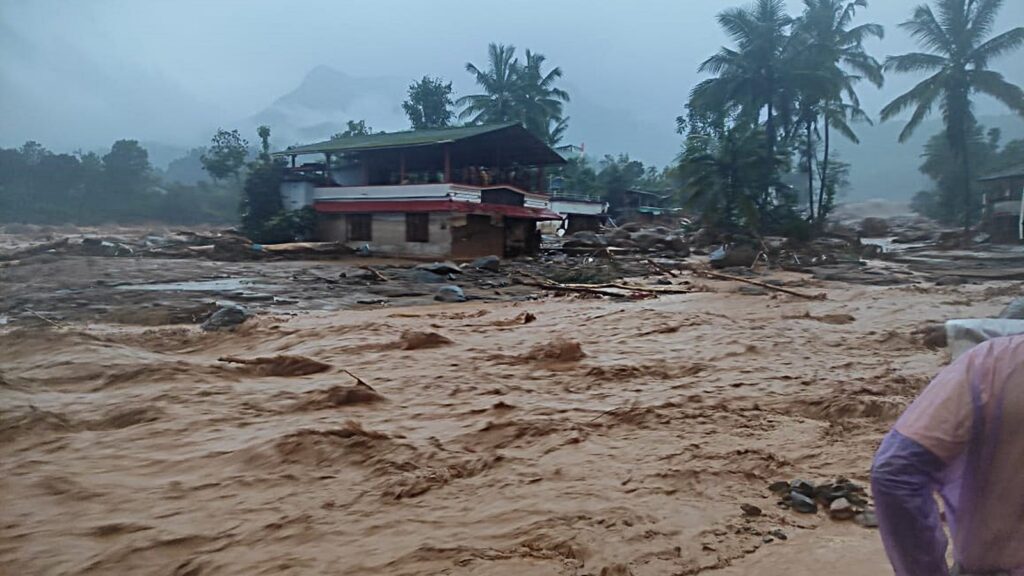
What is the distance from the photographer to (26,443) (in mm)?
4160

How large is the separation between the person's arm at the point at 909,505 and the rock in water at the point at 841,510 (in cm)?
194

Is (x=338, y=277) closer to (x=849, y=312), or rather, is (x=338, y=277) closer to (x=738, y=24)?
(x=849, y=312)

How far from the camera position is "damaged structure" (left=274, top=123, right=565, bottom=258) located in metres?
24.0

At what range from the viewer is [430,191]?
2370cm

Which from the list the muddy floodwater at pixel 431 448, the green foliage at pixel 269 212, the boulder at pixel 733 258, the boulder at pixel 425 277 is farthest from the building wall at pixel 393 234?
the muddy floodwater at pixel 431 448

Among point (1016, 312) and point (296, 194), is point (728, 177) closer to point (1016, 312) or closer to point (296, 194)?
point (296, 194)

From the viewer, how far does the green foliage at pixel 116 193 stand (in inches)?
1104

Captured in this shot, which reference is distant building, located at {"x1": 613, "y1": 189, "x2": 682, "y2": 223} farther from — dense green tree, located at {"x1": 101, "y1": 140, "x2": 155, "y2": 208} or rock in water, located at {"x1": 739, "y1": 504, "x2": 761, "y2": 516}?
rock in water, located at {"x1": 739, "y1": 504, "x2": 761, "y2": 516}

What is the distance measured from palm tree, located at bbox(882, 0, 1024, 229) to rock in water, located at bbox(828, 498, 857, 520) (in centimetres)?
3180

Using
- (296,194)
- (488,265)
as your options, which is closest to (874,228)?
(488,265)

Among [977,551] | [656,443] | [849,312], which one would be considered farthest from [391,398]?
[849,312]

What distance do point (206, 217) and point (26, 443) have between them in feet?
133

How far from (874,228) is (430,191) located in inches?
1266

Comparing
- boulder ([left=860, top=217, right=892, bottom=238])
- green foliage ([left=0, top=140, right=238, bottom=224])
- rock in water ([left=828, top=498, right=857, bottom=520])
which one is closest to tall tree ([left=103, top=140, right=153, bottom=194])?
green foliage ([left=0, top=140, right=238, bottom=224])
